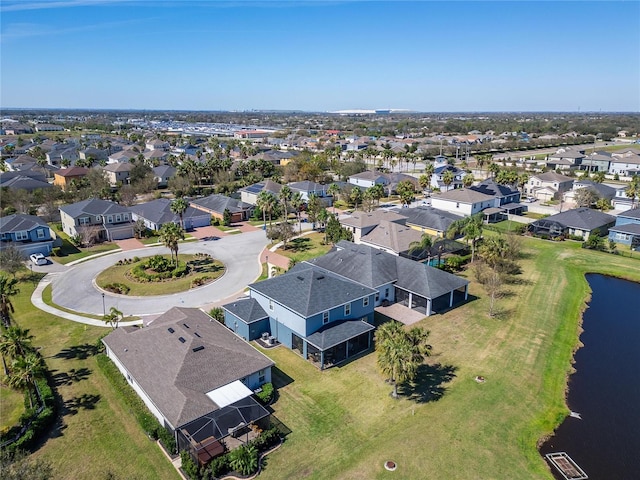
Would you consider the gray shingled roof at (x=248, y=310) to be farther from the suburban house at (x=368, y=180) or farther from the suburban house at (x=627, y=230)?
the suburban house at (x=368, y=180)

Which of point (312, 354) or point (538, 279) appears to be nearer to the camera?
point (312, 354)

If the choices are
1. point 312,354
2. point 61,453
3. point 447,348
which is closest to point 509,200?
point 447,348

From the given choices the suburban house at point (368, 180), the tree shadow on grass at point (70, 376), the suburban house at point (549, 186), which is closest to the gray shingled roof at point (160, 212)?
the tree shadow on grass at point (70, 376)

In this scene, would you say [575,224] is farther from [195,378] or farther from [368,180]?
[195,378]

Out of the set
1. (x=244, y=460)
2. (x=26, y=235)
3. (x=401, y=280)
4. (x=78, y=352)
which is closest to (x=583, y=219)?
(x=401, y=280)

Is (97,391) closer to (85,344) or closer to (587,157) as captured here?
(85,344)

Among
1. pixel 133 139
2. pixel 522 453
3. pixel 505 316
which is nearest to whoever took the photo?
pixel 522 453
